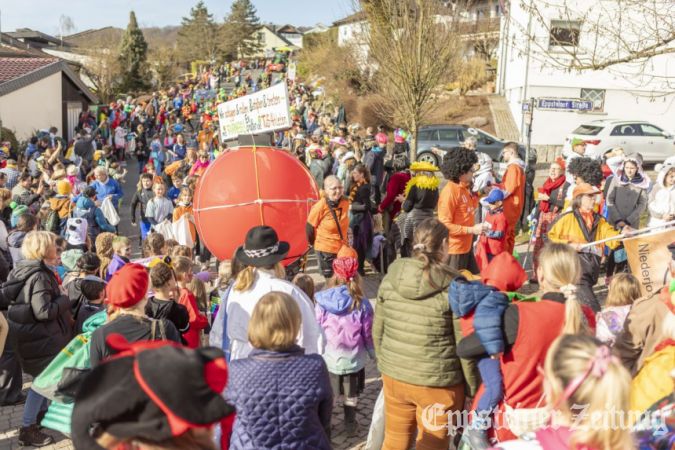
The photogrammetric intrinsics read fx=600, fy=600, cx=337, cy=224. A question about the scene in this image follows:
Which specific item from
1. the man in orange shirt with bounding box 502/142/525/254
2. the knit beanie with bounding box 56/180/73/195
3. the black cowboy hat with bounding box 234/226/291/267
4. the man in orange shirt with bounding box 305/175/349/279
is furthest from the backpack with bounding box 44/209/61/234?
the man in orange shirt with bounding box 502/142/525/254

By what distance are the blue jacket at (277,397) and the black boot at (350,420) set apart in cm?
189

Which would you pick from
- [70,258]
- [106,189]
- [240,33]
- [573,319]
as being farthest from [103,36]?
[573,319]

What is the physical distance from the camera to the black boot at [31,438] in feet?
15.2

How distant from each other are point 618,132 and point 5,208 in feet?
61.6

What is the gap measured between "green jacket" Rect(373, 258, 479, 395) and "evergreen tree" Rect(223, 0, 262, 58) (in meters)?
80.2

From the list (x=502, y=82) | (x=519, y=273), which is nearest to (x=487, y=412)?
(x=519, y=273)

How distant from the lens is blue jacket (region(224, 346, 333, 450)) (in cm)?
286

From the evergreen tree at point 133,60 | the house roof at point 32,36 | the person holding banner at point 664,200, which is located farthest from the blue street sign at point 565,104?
the house roof at point 32,36

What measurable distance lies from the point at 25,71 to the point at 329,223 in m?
17.0

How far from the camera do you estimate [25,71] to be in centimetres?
1966

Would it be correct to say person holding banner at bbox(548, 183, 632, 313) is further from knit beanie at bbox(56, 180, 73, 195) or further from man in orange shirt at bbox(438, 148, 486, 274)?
knit beanie at bbox(56, 180, 73, 195)

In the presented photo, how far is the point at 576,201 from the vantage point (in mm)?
6121

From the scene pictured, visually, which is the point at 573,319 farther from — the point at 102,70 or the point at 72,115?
the point at 102,70

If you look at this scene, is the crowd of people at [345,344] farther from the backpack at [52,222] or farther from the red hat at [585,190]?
the backpack at [52,222]
